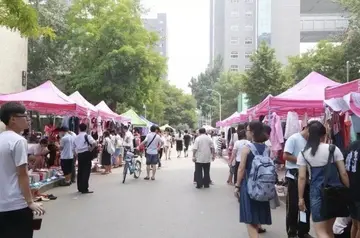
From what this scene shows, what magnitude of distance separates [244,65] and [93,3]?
66.7 metres

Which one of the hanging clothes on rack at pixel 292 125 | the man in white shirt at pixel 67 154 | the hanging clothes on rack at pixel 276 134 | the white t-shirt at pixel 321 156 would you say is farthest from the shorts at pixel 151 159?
the white t-shirt at pixel 321 156

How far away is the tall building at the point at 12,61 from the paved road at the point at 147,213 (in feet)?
30.1

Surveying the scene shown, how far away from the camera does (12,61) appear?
70.1 feet

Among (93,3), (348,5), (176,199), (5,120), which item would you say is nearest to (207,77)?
(93,3)

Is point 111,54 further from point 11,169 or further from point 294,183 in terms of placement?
point 11,169

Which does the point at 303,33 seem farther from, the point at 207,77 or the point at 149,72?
the point at 149,72

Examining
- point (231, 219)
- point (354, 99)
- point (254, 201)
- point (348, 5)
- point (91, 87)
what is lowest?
point (231, 219)

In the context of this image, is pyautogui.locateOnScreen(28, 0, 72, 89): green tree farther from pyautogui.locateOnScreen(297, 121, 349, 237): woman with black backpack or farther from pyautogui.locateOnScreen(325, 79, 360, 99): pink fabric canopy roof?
pyautogui.locateOnScreen(297, 121, 349, 237): woman with black backpack

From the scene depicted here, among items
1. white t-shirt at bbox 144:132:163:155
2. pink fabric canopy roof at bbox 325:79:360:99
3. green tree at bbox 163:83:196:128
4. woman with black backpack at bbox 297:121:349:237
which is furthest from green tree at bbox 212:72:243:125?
woman with black backpack at bbox 297:121:349:237

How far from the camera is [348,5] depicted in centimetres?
2652

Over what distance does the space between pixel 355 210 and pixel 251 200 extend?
1220mm

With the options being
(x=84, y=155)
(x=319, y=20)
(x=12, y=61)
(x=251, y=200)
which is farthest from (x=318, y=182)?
(x=319, y=20)

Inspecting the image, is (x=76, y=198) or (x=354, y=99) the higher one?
(x=354, y=99)

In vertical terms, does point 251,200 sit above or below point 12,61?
below
